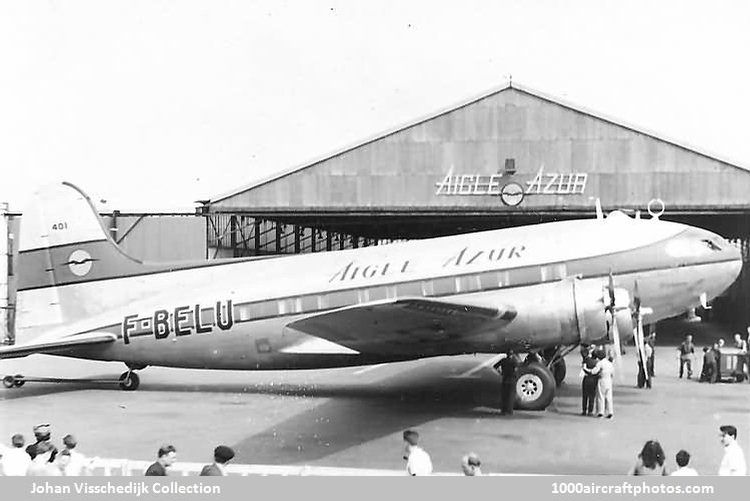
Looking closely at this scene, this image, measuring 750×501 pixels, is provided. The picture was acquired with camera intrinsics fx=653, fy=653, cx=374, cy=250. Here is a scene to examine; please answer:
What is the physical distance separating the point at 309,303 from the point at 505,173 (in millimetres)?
10219

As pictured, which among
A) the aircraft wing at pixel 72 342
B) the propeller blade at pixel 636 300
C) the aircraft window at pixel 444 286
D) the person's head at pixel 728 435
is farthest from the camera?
the aircraft wing at pixel 72 342

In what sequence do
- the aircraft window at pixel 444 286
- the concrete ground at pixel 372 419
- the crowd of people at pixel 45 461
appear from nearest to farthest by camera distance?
the crowd of people at pixel 45 461 < the concrete ground at pixel 372 419 < the aircraft window at pixel 444 286

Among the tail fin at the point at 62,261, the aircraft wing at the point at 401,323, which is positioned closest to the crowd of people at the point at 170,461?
the aircraft wing at the point at 401,323

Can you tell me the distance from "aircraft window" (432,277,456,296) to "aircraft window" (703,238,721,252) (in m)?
5.10

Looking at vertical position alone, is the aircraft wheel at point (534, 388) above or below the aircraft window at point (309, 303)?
below

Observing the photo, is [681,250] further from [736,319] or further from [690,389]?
[736,319]

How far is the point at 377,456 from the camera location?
30.7 ft

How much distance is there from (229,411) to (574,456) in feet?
21.5

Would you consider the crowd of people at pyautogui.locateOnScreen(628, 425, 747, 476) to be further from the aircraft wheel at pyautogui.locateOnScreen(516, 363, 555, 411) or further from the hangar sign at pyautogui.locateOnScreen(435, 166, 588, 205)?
the hangar sign at pyautogui.locateOnScreen(435, 166, 588, 205)

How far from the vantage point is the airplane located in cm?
1109

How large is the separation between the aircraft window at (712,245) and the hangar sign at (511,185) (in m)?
7.63

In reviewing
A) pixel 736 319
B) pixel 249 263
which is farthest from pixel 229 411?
pixel 736 319

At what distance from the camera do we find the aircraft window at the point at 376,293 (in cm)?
1246

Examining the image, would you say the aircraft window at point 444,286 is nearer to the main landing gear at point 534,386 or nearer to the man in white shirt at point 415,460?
the main landing gear at point 534,386
